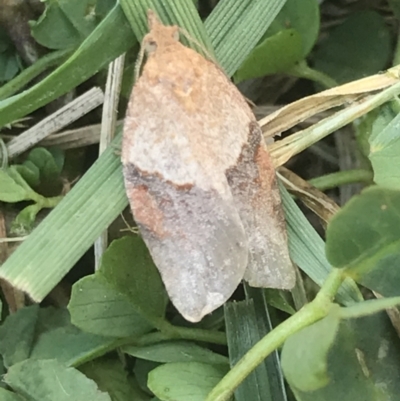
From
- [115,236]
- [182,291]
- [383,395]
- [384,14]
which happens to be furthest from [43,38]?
[383,395]

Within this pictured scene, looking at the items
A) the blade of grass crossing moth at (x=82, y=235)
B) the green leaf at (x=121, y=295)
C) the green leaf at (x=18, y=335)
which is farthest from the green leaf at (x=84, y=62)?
the green leaf at (x=18, y=335)

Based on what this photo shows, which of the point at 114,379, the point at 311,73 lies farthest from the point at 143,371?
the point at 311,73

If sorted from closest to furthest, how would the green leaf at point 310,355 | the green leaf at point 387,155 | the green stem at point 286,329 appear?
the green leaf at point 310,355
the green stem at point 286,329
the green leaf at point 387,155

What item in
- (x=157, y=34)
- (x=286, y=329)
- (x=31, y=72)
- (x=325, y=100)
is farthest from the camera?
(x=31, y=72)

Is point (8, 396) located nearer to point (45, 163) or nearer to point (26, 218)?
point (26, 218)

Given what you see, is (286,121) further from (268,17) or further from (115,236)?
(115,236)

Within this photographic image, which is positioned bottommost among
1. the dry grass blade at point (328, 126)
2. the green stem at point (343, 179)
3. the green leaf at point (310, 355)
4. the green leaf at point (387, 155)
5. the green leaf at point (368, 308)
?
the green stem at point (343, 179)

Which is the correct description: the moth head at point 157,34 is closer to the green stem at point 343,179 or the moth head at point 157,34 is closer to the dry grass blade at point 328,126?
the dry grass blade at point 328,126
